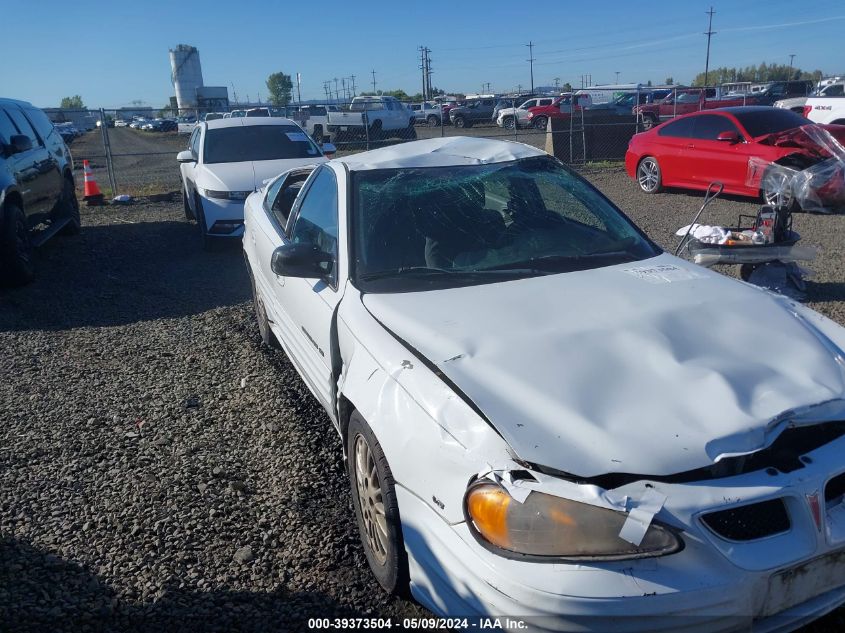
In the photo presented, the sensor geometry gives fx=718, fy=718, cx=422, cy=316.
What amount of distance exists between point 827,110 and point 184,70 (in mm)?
70039

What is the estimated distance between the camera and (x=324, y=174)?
13.7 feet

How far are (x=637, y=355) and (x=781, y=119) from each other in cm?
1014

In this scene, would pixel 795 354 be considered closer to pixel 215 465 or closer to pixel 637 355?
pixel 637 355

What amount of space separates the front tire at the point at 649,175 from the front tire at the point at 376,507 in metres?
10.6

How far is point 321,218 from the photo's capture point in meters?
3.91

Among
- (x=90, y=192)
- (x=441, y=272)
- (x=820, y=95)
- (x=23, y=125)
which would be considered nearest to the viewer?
(x=441, y=272)

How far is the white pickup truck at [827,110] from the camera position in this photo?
575 inches

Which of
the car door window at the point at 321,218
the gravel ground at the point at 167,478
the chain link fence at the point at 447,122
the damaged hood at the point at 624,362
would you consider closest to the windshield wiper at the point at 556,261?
the damaged hood at the point at 624,362

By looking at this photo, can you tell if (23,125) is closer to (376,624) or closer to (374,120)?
(376,624)

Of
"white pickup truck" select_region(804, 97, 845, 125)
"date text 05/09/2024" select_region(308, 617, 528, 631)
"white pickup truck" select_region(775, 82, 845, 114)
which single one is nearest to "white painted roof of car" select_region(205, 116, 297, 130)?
"date text 05/09/2024" select_region(308, 617, 528, 631)

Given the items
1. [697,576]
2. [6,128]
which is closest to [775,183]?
[697,576]

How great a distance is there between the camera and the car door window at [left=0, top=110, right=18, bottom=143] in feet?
26.1

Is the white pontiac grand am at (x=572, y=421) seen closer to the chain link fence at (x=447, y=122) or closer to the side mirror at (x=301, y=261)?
the side mirror at (x=301, y=261)

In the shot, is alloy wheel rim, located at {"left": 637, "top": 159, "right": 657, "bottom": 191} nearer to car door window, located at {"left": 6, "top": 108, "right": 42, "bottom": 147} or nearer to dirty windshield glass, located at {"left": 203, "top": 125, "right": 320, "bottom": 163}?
dirty windshield glass, located at {"left": 203, "top": 125, "right": 320, "bottom": 163}
